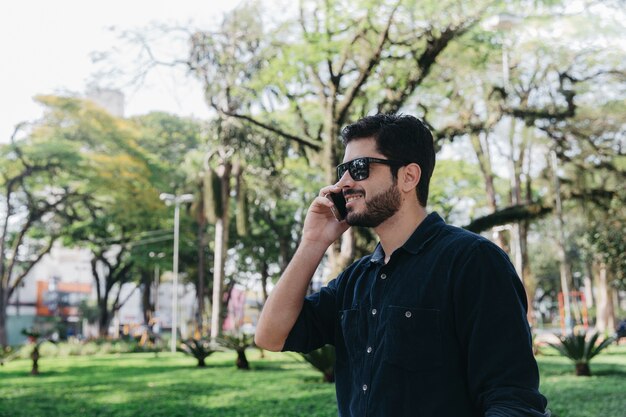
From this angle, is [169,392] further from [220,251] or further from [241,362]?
[220,251]

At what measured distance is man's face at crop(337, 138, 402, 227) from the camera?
1.98 meters

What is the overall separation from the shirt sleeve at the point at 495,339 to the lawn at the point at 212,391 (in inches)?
285

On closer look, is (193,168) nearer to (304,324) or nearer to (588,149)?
(588,149)

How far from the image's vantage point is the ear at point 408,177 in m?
1.99

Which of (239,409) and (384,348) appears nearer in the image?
(384,348)

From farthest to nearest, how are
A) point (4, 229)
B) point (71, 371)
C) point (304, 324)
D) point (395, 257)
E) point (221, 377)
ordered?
point (4, 229), point (71, 371), point (221, 377), point (304, 324), point (395, 257)

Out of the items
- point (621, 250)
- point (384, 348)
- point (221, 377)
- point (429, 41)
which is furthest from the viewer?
point (621, 250)

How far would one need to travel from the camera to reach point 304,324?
221 centimetres

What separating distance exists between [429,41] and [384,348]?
36.8 feet

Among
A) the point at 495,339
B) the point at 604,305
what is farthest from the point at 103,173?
the point at 495,339

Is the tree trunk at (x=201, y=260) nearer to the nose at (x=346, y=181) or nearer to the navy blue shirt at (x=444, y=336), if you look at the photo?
the nose at (x=346, y=181)

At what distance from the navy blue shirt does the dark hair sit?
172 millimetres

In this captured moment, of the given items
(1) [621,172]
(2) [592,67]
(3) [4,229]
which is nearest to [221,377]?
(1) [621,172]

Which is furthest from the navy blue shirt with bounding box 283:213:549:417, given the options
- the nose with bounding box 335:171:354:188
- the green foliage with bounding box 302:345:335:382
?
the green foliage with bounding box 302:345:335:382
